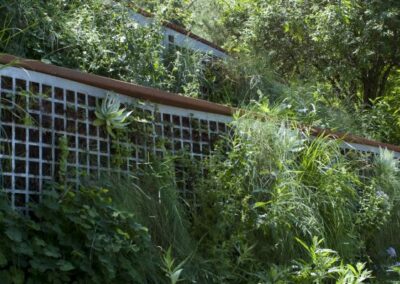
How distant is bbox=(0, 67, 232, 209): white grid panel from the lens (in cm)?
488

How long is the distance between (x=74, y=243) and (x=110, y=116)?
1.22 meters

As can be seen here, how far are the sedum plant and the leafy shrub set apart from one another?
691mm

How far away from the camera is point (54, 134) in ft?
16.9

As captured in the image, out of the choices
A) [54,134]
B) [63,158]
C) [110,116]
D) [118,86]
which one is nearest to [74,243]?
[63,158]

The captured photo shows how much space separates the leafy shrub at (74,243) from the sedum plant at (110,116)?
691mm

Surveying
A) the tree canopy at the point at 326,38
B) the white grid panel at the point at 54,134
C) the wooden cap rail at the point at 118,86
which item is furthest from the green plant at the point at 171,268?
the tree canopy at the point at 326,38

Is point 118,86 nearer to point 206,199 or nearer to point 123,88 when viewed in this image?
point 123,88

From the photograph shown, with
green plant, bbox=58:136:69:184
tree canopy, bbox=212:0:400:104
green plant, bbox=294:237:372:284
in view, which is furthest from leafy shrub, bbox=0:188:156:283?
tree canopy, bbox=212:0:400:104

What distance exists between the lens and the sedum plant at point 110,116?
17.9 ft

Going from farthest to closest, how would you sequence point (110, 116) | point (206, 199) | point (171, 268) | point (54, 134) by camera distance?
point (206, 199), point (110, 116), point (54, 134), point (171, 268)

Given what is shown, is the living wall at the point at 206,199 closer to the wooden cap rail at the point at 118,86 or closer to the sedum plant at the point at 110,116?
the sedum plant at the point at 110,116

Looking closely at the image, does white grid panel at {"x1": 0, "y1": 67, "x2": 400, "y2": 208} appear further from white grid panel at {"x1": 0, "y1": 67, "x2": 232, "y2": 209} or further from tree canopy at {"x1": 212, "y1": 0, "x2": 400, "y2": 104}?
tree canopy at {"x1": 212, "y1": 0, "x2": 400, "y2": 104}

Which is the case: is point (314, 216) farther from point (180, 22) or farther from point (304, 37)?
point (304, 37)

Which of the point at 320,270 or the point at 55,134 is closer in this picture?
the point at 55,134
